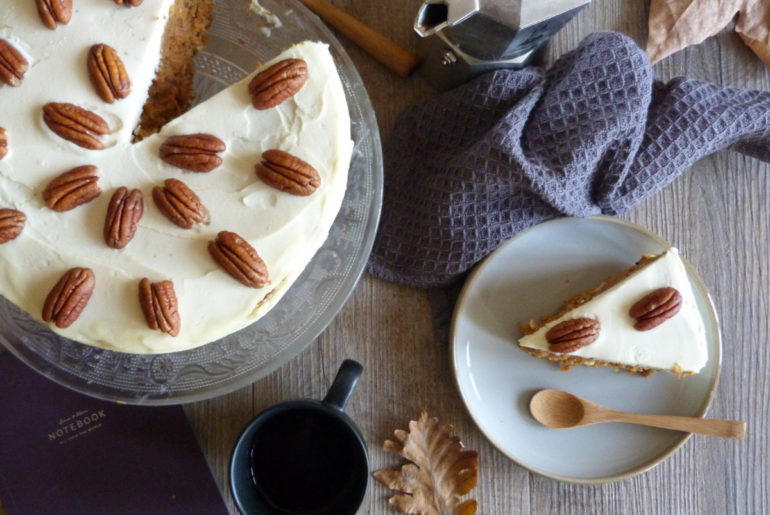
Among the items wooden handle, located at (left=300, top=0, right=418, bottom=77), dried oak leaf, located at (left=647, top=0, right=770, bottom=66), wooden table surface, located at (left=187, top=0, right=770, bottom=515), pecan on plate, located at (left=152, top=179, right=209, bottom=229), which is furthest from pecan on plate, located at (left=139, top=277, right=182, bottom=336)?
dried oak leaf, located at (left=647, top=0, right=770, bottom=66)

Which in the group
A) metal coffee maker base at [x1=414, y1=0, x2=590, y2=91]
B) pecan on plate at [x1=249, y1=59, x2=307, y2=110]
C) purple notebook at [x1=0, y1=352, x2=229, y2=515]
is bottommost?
purple notebook at [x1=0, y1=352, x2=229, y2=515]

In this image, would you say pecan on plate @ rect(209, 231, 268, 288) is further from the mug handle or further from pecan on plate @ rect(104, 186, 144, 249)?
the mug handle

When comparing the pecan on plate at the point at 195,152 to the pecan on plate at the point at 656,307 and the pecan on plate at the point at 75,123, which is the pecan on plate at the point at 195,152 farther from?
the pecan on plate at the point at 656,307

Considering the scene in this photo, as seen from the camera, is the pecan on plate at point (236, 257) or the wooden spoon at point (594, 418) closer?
the pecan on plate at point (236, 257)

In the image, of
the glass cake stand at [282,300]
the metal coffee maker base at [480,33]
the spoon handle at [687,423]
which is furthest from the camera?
the spoon handle at [687,423]

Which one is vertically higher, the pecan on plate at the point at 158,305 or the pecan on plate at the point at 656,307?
the pecan on plate at the point at 656,307

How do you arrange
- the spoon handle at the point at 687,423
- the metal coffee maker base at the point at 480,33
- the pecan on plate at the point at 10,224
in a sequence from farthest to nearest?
the spoon handle at the point at 687,423 → the metal coffee maker base at the point at 480,33 → the pecan on plate at the point at 10,224

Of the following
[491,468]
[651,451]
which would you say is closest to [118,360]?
[491,468]

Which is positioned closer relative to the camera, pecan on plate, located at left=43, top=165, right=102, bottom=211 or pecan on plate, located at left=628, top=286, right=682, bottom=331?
pecan on plate, located at left=43, top=165, right=102, bottom=211

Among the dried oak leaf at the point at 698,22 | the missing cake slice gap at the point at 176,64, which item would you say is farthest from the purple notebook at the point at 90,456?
the dried oak leaf at the point at 698,22
